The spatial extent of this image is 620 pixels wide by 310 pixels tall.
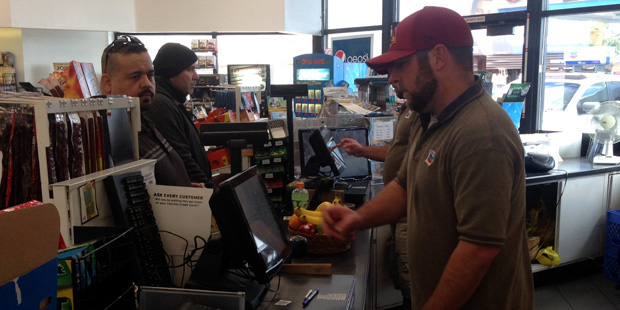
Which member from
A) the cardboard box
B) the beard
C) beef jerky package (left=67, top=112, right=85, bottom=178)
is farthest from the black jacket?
the cardboard box

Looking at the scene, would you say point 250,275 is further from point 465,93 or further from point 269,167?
point 269,167

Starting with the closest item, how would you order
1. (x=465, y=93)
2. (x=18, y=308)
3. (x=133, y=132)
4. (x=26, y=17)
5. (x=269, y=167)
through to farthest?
(x=18, y=308), (x=465, y=93), (x=133, y=132), (x=269, y=167), (x=26, y=17)

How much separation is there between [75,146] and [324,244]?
3.60 feet

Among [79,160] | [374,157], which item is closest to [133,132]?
[79,160]

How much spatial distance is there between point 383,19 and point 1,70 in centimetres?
555

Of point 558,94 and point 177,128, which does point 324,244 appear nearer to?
point 177,128

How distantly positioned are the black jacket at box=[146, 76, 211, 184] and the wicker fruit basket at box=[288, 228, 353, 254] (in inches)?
26.1

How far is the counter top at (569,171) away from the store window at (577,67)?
1074 mm

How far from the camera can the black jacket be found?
2.70m

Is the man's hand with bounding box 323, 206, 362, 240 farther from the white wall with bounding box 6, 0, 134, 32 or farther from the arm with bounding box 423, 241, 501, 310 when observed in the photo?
the white wall with bounding box 6, 0, 134, 32

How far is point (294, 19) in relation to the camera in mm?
8531

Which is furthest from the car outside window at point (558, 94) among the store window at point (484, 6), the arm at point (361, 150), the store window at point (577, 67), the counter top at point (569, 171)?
the arm at point (361, 150)

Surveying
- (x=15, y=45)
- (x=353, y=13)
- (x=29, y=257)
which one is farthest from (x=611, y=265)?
(x=15, y=45)

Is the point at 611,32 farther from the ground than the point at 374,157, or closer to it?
farther from the ground
